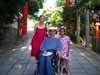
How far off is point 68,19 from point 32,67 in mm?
20649

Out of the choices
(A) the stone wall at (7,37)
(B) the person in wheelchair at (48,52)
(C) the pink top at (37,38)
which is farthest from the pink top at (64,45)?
(A) the stone wall at (7,37)

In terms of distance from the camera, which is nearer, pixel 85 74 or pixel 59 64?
pixel 59 64

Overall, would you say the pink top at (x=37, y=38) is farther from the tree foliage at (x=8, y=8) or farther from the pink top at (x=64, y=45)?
the tree foliage at (x=8, y=8)

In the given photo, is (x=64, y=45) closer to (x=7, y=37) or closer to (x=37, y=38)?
(x=37, y=38)

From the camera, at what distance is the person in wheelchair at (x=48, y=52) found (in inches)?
357

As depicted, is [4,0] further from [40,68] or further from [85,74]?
[40,68]

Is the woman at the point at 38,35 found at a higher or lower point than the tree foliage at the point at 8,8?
lower

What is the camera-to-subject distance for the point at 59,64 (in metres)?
10.8

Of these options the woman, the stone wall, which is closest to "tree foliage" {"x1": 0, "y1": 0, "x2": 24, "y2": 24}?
the stone wall

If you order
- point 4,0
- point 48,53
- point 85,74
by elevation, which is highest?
point 4,0

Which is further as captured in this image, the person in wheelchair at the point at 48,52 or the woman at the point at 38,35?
the woman at the point at 38,35

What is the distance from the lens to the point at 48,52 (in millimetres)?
9102

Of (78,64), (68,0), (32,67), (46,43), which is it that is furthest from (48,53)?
(68,0)

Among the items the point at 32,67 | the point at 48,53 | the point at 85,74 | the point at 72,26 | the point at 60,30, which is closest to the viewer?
the point at 48,53
